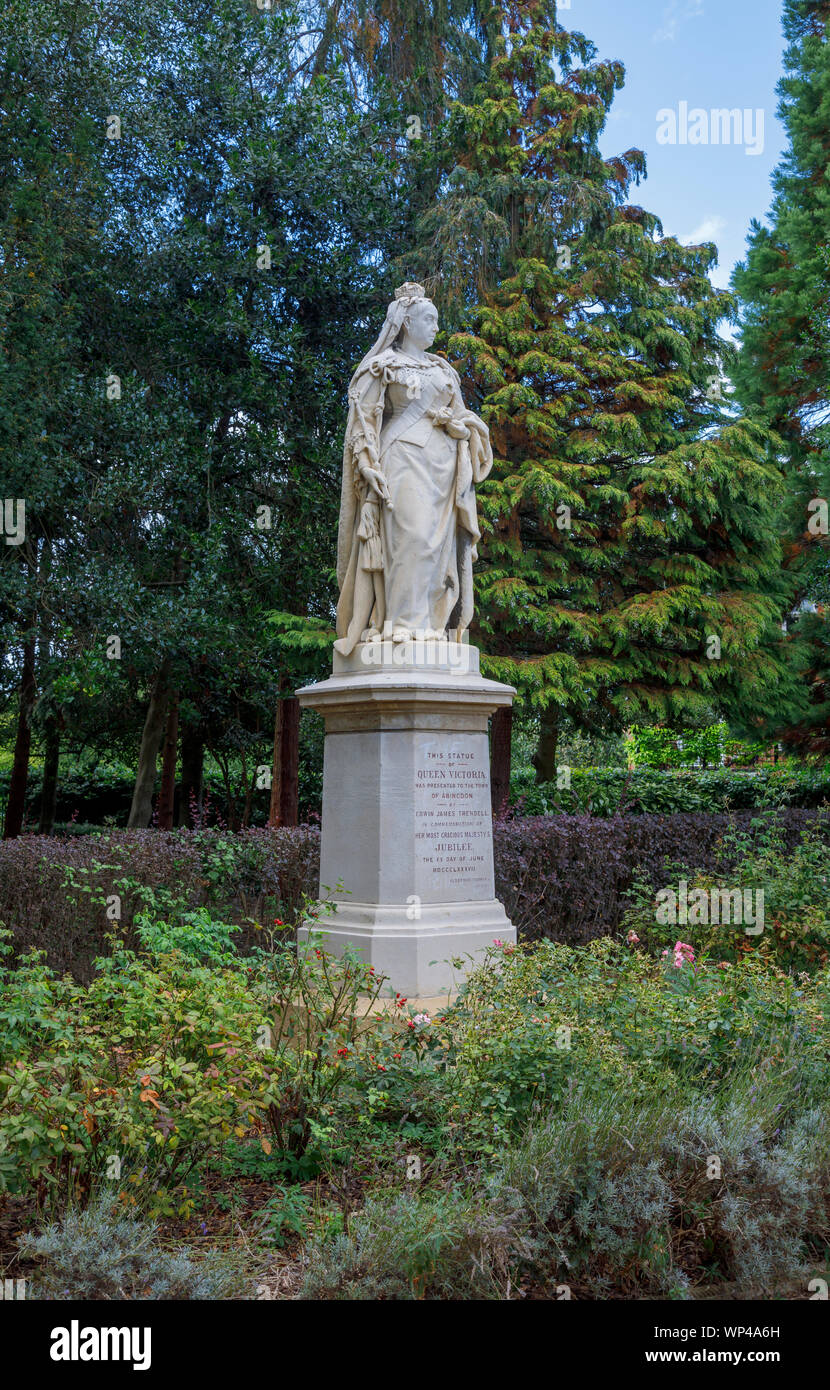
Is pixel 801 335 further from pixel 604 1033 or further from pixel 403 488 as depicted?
pixel 604 1033

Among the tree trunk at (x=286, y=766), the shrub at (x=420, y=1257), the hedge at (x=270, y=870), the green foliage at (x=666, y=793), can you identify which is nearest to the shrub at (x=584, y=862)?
the hedge at (x=270, y=870)

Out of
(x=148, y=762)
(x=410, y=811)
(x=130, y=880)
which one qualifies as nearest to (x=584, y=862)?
(x=410, y=811)

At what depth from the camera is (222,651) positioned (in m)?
13.9

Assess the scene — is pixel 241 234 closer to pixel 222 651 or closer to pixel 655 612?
pixel 222 651

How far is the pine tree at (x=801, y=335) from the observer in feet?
49.3

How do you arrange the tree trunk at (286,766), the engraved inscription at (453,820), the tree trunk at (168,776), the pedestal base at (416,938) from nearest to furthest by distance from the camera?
the pedestal base at (416,938) < the engraved inscription at (453,820) < the tree trunk at (286,766) < the tree trunk at (168,776)

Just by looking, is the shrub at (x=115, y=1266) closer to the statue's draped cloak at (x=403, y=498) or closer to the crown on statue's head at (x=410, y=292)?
the statue's draped cloak at (x=403, y=498)

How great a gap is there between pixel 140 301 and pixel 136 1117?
12294 millimetres

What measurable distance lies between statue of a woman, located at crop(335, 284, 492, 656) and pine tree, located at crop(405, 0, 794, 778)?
4941 millimetres

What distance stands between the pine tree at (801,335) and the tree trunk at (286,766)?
6.48 m

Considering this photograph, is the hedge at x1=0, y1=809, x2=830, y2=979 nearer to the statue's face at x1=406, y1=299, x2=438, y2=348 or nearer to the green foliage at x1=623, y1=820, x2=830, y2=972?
the green foliage at x1=623, y1=820, x2=830, y2=972

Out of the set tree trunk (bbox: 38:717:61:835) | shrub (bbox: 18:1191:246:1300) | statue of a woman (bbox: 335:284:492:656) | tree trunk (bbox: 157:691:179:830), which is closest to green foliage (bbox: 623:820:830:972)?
statue of a woman (bbox: 335:284:492:656)

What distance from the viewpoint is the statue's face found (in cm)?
735
